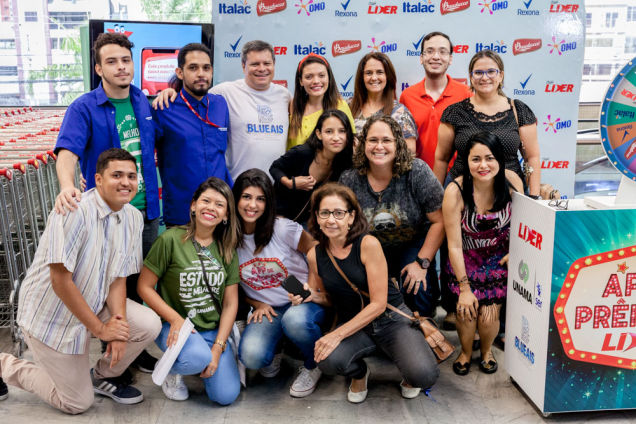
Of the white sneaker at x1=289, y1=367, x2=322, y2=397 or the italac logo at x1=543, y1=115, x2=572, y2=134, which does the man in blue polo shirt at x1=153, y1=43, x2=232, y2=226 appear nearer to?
the white sneaker at x1=289, y1=367, x2=322, y2=397

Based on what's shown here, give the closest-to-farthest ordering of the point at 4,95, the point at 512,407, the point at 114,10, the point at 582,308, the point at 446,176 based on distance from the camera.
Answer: the point at 582,308, the point at 512,407, the point at 446,176, the point at 114,10, the point at 4,95

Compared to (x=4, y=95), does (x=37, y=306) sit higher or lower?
lower

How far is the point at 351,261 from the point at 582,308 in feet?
3.29

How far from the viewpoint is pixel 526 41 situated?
4.30 meters

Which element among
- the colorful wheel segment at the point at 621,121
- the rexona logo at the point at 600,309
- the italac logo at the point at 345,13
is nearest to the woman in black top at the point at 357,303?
the rexona logo at the point at 600,309

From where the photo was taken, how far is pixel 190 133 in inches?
120

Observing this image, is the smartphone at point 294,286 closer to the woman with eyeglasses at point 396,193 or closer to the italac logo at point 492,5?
the woman with eyeglasses at point 396,193

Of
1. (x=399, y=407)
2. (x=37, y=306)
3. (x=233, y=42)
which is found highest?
(x=233, y=42)

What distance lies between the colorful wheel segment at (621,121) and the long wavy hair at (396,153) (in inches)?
34.9

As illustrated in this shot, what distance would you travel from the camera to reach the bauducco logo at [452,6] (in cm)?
423

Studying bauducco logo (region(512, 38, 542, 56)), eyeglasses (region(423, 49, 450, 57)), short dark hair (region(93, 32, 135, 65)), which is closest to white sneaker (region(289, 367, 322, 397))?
short dark hair (region(93, 32, 135, 65))

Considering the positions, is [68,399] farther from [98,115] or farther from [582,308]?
[582,308]

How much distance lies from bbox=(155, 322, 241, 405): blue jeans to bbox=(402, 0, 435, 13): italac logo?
2.85m

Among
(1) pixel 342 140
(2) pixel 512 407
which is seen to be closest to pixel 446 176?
(1) pixel 342 140
